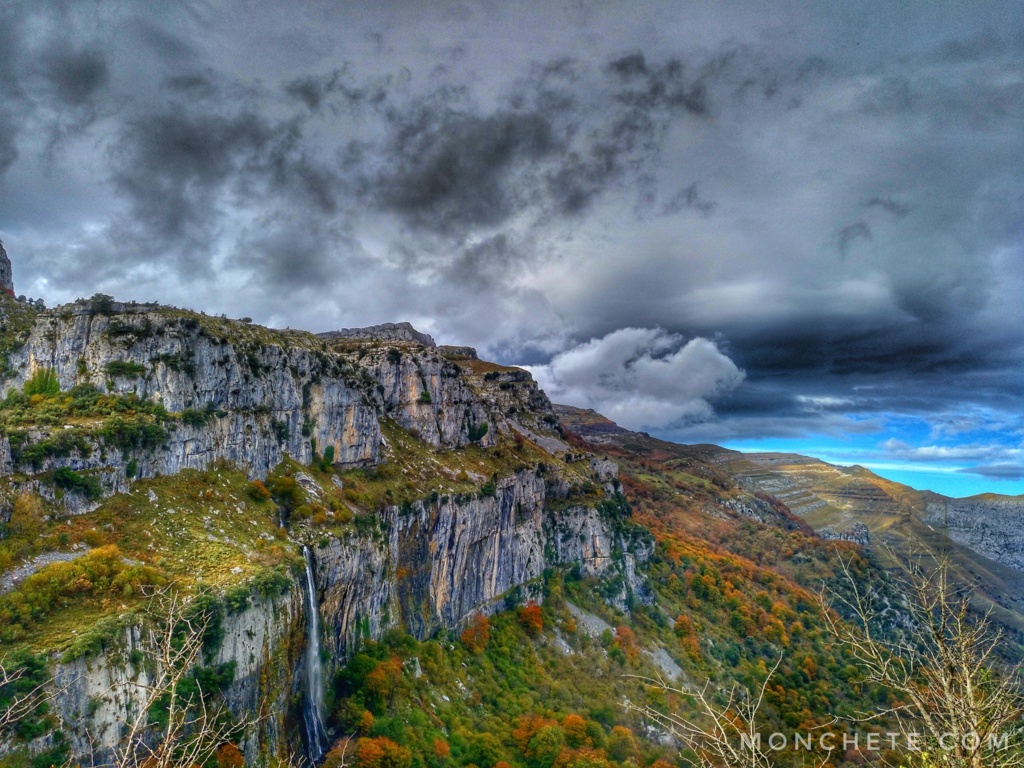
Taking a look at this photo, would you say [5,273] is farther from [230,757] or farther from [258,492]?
[230,757]

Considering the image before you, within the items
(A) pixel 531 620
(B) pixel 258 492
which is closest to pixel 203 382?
(B) pixel 258 492

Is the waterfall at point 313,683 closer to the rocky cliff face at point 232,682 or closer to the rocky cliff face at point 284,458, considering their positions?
the rocky cliff face at point 284,458

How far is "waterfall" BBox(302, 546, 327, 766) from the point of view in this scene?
118 ft

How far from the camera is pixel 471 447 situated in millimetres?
79250

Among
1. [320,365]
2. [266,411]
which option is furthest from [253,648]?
[320,365]

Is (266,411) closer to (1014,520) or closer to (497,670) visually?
(497,670)

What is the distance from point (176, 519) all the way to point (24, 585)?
9019 mm

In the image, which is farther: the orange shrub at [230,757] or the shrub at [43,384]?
the shrub at [43,384]

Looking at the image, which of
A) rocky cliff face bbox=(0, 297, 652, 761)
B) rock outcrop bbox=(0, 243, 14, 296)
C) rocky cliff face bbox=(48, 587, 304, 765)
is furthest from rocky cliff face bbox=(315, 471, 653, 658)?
rock outcrop bbox=(0, 243, 14, 296)

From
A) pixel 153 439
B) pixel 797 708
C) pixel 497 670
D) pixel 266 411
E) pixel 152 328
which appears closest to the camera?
pixel 153 439

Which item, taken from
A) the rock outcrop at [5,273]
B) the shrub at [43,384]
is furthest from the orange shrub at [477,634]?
the rock outcrop at [5,273]

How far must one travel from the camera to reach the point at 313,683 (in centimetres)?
3784

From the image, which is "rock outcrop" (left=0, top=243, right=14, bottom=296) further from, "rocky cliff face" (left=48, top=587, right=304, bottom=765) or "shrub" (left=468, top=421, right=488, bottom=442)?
"rocky cliff face" (left=48, top=587, right=304, bottom=765)

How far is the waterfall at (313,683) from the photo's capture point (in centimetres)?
3609
